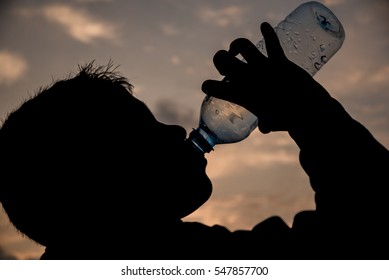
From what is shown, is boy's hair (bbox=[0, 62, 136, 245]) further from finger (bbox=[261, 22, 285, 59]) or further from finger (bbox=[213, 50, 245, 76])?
finger (bbox=[261, 22, 285, 59])

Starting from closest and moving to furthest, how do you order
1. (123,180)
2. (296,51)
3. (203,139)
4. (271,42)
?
(271,42)
(123,180)
(203,139)
(296,51)

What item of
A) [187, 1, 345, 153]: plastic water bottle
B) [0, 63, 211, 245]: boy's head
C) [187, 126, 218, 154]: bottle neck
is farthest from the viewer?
[187, 1, 345, 153]: plastic water bottle

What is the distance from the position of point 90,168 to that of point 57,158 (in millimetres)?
127

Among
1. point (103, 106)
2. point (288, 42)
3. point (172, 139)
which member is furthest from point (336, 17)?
point (103, 106)

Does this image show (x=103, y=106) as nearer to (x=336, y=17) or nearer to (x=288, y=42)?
(x=288, y=42)

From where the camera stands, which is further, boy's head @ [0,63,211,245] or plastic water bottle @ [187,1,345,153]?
plastic water bottle @ [187,1,345,153]

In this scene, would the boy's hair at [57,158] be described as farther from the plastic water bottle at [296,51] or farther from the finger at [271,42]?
the finger at [271,42]

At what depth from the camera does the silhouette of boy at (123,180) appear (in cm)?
137

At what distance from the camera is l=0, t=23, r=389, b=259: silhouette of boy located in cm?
137

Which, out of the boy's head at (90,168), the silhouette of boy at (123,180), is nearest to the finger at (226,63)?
the silhouette of boy at (123,180)

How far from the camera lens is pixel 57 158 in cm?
177

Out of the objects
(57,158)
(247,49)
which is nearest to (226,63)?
(247,49)

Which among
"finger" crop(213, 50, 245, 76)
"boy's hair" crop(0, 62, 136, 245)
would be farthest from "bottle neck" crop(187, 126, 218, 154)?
"finger" crop(213, 50, 245, 76)

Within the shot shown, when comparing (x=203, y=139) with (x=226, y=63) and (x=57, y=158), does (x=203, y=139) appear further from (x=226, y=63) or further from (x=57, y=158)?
(x=226, y=63)
